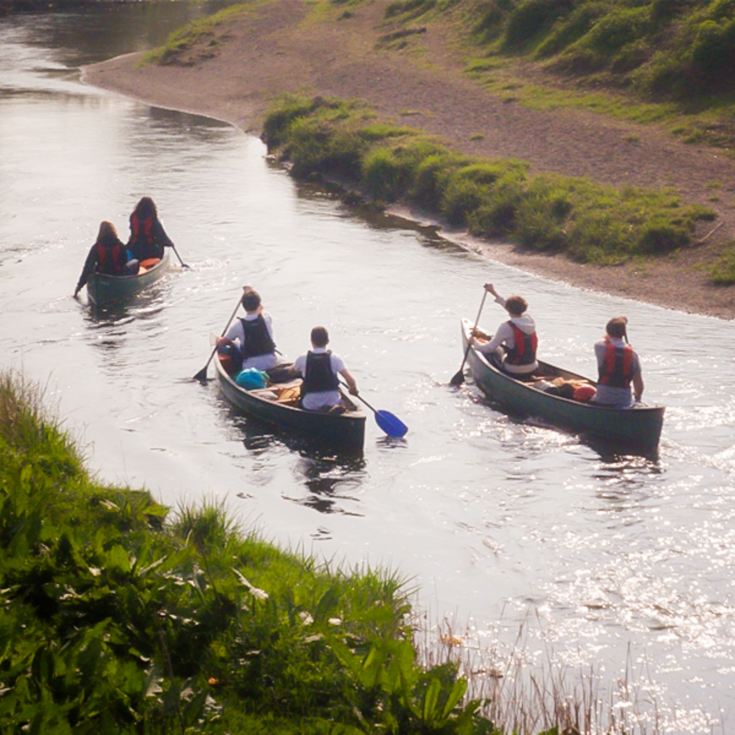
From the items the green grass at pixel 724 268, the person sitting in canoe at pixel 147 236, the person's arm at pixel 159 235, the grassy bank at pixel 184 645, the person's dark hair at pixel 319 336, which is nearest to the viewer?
the grassy bank at pixel 184 645

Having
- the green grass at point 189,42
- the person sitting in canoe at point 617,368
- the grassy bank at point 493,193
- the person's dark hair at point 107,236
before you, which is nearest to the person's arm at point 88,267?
the person's dark hair at point 107,236

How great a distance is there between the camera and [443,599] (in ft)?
36.7

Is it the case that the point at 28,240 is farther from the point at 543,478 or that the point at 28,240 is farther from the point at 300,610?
the point at 300,610

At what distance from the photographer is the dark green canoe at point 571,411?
15.1 metres

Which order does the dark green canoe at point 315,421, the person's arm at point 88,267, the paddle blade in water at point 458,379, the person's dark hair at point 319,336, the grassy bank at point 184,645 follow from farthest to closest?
the person's arm at point 88,267, the paddle blade in water at point 458,379, the person's dark hair at point 319,336, the dark green canoe at point 315,421, the grassy bank at point 184,645

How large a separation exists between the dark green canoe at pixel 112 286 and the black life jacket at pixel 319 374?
7.43m

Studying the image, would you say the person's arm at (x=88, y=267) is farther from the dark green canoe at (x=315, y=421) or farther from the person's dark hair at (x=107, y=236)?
the dark green canoe at (x=315, y=421)

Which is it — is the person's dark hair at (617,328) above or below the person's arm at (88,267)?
above

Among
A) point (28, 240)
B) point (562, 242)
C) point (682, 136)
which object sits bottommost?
point (28, 240)

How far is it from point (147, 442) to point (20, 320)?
22.1 feet

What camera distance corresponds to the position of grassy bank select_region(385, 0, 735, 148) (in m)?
30.5

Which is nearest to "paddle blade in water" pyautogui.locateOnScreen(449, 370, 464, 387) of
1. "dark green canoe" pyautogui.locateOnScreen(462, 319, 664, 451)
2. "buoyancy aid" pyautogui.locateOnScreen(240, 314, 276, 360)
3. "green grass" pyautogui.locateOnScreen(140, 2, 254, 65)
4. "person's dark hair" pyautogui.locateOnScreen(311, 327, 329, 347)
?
"dark green canoe" pyautogui.locateOnScreen(462, 319, 664, 451)

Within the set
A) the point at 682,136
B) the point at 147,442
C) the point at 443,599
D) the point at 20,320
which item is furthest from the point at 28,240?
the point at 443,599

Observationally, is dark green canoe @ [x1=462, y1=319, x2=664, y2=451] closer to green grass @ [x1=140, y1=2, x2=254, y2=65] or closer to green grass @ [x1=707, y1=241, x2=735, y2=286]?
green grass @ [x1=707, y1=241, x2=735, y2=286]
